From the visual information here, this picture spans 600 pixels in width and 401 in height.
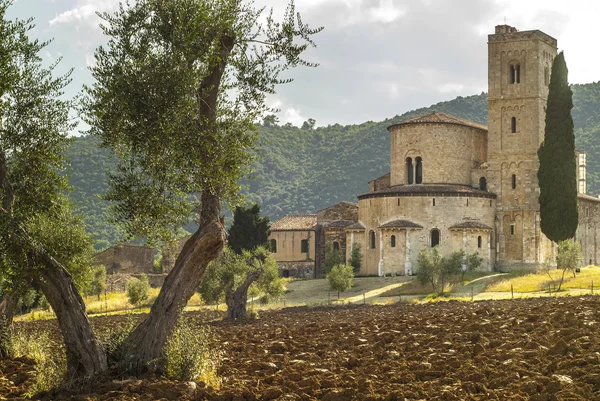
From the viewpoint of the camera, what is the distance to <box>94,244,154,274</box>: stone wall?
67.6 meters

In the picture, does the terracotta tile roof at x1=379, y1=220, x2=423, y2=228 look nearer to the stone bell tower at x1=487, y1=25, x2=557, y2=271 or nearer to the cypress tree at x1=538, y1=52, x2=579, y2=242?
the stone bell tower at x1=487, y1=25, x2=557, y2=271

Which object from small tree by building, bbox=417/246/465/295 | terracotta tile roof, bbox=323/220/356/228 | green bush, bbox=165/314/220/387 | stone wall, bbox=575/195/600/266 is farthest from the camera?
terracotta tile roof, bbox=323/220/356/228

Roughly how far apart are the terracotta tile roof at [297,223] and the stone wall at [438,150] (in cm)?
1209

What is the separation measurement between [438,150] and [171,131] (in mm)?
46401

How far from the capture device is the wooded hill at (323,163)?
109 meters

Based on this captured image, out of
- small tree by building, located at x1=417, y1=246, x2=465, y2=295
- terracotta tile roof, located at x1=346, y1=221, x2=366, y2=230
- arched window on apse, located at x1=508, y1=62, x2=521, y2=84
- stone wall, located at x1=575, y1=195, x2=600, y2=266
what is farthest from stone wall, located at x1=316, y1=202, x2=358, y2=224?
stone wall, located at x1=575, y1=195, x2=600, y2=266

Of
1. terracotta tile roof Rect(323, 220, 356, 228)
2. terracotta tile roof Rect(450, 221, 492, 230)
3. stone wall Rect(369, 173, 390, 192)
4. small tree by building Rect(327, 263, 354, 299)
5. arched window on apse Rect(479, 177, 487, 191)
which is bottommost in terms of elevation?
small tree by building Rect(327, 263, 354, 299)

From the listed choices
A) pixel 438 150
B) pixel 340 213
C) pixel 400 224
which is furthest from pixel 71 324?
pixel 340 213

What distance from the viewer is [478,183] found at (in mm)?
61656

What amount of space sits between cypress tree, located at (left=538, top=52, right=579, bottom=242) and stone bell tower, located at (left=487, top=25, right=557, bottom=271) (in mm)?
5065

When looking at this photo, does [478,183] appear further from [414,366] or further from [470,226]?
[414,366]

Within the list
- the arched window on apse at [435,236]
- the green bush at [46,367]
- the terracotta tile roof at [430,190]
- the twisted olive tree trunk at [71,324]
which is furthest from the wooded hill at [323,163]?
the twisted olive tree trunk at [71,324]

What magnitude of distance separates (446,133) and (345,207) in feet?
36.8

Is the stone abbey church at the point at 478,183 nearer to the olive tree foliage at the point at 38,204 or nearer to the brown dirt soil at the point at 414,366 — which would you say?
the brown dirt soil at the point at 414,366
